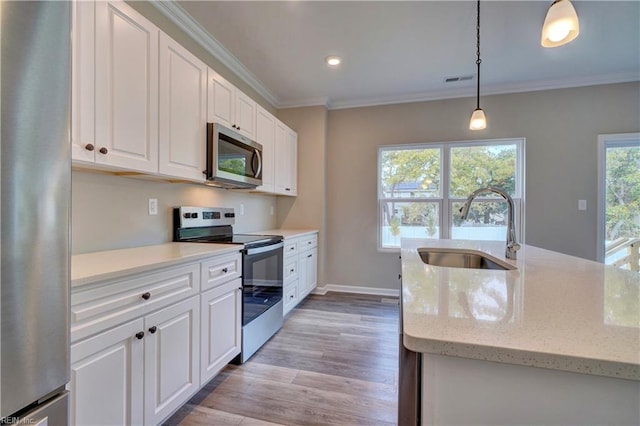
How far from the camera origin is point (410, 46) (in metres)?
2.60

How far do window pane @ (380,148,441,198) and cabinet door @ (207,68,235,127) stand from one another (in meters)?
2.23

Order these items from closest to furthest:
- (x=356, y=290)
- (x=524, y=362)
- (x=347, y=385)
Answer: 1. (x=524, y=362)
2. (x=347, y=385)
3. (x=356, y=290)

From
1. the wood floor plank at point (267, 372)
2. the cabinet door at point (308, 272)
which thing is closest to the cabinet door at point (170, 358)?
the wood floor plank at point (267, 372)

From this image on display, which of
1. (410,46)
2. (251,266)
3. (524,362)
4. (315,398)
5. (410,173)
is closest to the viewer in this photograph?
(524,362)

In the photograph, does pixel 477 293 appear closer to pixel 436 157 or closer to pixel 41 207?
pixel 41 207

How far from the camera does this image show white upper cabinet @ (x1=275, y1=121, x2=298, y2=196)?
3299 millimetres

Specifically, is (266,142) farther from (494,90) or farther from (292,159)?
(494,90)

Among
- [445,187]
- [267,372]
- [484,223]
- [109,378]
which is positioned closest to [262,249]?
[267,372]

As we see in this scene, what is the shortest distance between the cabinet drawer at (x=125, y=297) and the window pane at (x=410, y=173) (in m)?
2.95

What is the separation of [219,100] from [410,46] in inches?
70.8

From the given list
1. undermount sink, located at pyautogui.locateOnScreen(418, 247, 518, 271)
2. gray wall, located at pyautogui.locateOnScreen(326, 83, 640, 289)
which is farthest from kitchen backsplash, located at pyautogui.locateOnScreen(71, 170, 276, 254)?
gray wall, located at pyautogui.locateOnScreen(326, 83, 640, 289)

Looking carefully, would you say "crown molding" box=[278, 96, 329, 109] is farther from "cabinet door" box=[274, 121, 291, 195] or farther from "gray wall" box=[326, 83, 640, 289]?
"cabinet door" box=[274, 121, 291, 195]

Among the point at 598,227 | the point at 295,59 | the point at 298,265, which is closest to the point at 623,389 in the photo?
the point at 298,265

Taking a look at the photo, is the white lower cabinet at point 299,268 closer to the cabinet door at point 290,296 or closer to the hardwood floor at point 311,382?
the cabinet door at point 290,296
